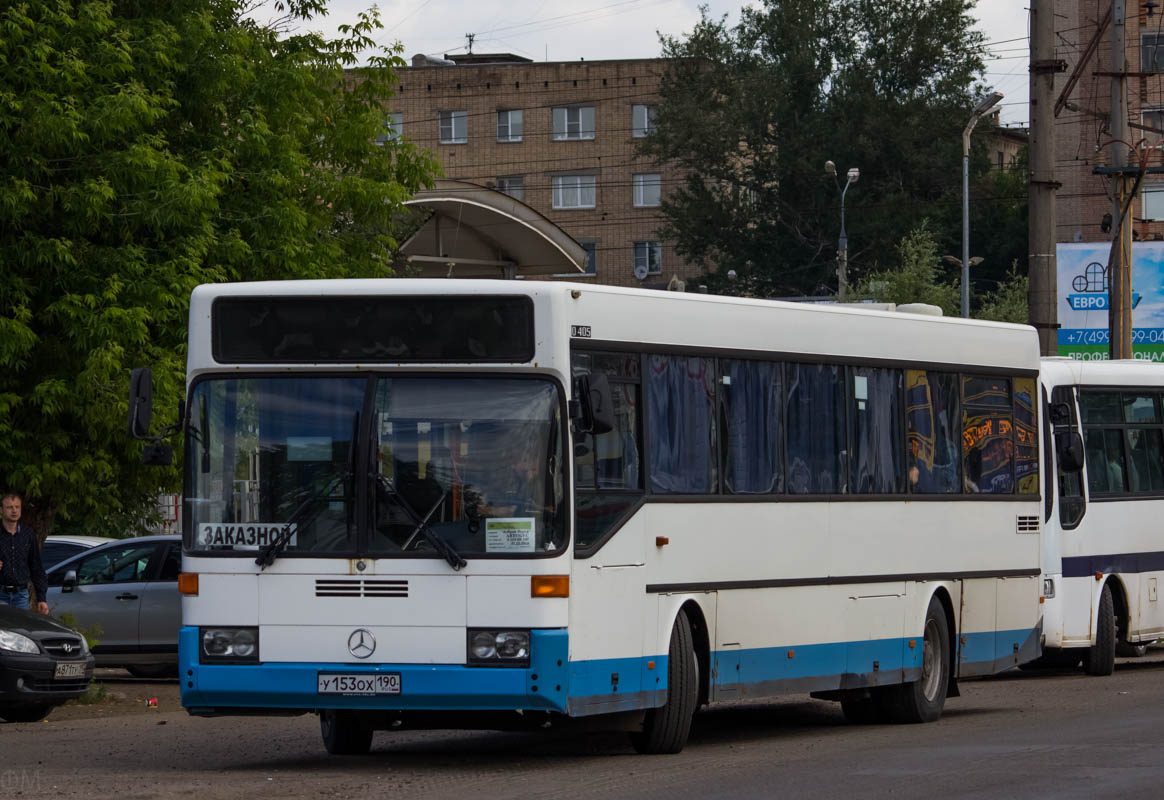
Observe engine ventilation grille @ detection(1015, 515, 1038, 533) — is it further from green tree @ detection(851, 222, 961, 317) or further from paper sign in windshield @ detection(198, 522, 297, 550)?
green tree @ detection(851, 222, 961, 317)

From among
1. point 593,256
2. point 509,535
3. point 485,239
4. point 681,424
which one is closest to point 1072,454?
point 681,424

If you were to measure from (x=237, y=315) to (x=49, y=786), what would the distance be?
2.84 meters

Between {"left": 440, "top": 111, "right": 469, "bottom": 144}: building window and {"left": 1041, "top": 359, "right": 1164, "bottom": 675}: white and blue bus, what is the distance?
62794 millimetres

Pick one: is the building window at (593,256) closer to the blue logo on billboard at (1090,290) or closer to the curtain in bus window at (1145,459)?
the blue logo on billboard at (1090,290)

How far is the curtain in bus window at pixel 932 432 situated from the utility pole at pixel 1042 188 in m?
7.81

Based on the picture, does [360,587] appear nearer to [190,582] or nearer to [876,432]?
[190,582]

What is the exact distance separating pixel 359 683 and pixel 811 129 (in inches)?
2639

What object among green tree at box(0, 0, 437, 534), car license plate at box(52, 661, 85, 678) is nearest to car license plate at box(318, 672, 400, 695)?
car license plate at box(52, 661, 85, 678)

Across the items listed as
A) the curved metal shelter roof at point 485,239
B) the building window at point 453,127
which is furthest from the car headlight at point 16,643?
the building window at point 453,127

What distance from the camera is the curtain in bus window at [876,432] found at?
583 inches

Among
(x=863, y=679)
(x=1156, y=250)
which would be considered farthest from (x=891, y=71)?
(x=863, y=679)

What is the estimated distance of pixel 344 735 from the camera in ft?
43.5

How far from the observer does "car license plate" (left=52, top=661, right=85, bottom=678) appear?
16.2 m

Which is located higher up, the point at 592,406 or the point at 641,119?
the point at 641,119
